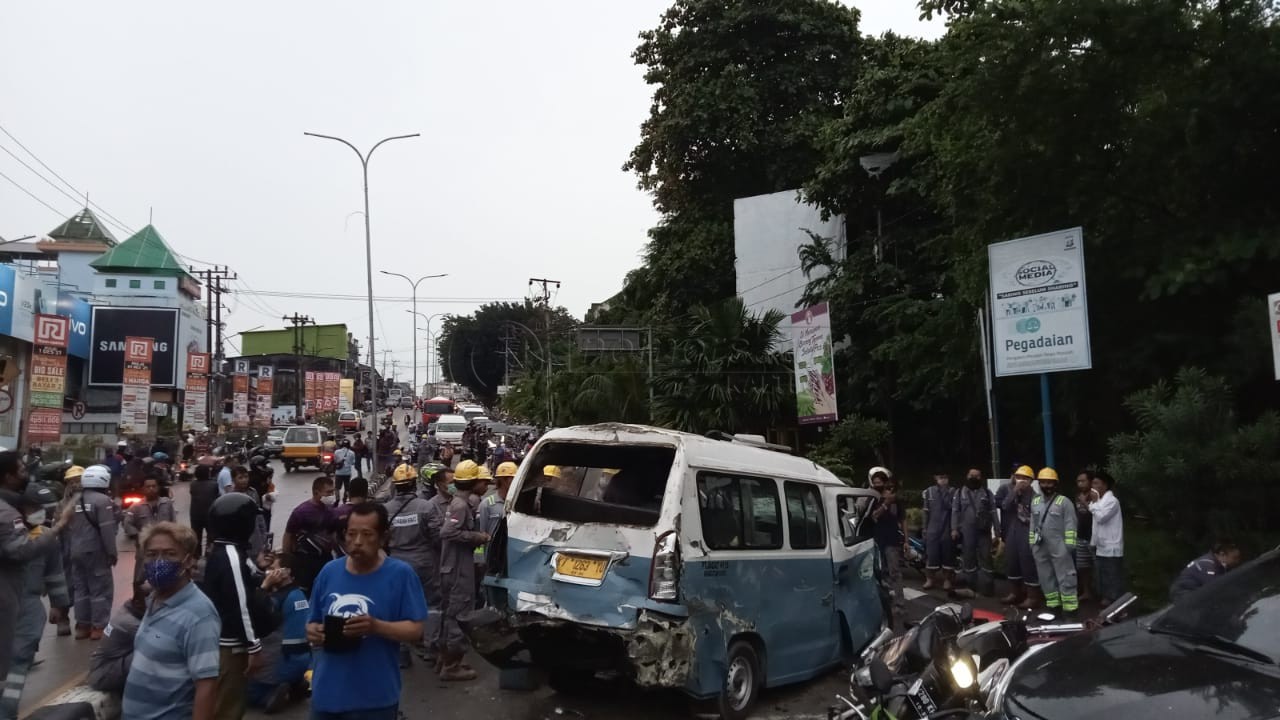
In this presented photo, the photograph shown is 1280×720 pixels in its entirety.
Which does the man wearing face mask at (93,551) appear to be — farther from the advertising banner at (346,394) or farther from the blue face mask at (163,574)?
the advertising banner at (346,394)

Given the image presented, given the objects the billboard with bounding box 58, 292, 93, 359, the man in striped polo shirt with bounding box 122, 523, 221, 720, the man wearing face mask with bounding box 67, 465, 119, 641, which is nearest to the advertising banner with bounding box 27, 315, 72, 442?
the billboard with bounding box 58, 292, 93, 359

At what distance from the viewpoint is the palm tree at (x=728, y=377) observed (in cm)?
2462

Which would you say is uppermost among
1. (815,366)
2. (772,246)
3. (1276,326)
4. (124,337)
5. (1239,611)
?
(124,337)

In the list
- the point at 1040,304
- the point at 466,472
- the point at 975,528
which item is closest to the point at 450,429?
the point at 975,528

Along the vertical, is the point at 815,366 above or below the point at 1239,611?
above

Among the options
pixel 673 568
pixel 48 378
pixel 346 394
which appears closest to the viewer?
pixel 673 568

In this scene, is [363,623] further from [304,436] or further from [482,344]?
[482,344]

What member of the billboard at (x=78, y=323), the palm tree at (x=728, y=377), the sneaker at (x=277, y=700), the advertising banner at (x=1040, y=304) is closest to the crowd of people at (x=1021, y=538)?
the advertising banner at (x=1040, y=304)

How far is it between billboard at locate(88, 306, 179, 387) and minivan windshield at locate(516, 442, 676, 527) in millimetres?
50084

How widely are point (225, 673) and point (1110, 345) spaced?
14188 mm

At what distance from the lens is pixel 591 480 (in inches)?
310

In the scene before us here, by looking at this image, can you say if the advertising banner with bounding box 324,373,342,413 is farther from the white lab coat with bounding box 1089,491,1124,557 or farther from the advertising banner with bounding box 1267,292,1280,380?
the advertising banner with bounding box 1267,292,1280,380

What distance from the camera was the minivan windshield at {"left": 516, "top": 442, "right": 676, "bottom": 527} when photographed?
748 cm

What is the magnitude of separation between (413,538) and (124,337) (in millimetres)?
53701
